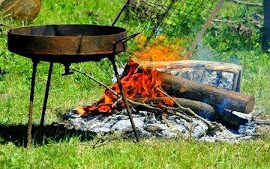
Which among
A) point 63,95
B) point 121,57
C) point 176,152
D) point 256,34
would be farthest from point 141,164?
point 256,34

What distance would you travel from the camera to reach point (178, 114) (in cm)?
745

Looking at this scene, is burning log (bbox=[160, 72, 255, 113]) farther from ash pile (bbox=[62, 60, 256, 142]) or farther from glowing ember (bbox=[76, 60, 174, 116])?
glowing ember (bbox=[76, 60, 174, 116])

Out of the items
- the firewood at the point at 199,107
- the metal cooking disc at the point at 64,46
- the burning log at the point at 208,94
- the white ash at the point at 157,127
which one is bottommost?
the white ash at the point at 157,127

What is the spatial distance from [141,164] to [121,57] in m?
5.15

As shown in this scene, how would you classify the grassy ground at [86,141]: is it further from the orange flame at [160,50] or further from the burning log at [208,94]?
the orange flame at [160,50]

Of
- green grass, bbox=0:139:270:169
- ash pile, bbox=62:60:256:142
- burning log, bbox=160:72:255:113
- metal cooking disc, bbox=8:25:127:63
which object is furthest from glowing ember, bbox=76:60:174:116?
metal cooking disc, bbox=8:25:127:63

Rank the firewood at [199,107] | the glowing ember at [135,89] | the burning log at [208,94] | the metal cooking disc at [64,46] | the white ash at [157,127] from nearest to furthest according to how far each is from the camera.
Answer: the metal cooking disc at [64,46]
the white ash at [157,127]
the burning log at [208,94]
the firewood at [199,107]
the glowing ember at [135,89]

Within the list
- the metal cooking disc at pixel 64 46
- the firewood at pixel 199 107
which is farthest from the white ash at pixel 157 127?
the metal cooking disc at pixel 64 46

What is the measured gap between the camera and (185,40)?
11625 mm

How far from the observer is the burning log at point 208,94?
733 cm

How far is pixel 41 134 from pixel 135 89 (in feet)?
4.55

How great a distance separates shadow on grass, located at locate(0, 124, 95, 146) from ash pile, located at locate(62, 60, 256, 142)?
22cm

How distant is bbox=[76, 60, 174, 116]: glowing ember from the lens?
7730 millimetres

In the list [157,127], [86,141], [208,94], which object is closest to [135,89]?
[157,127]
